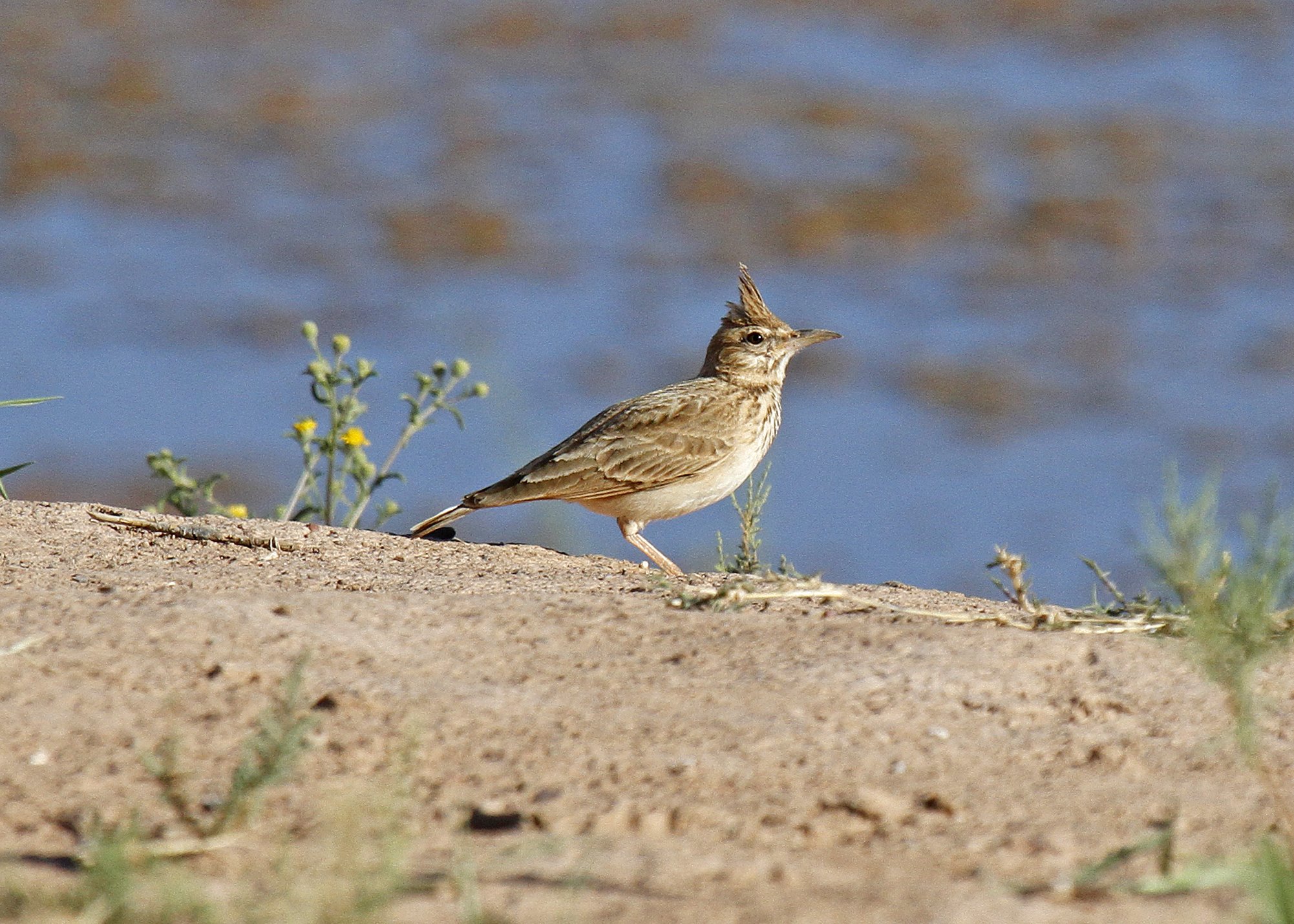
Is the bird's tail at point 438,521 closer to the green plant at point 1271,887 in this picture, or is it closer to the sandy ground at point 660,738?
the sandy ground at point 660,738

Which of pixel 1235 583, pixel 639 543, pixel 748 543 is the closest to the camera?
pixel 1235 583

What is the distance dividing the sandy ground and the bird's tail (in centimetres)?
153

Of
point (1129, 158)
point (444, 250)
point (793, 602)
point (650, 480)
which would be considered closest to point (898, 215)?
point (1129, 158)

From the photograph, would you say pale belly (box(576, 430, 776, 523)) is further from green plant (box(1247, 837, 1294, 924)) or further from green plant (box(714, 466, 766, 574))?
green plant (box(1247, 837, 1294, 924))

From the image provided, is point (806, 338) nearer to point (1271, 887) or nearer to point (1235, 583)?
point (1235, 583)

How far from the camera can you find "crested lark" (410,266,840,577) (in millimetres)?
6816

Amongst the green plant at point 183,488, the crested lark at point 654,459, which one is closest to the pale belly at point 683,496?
the crested lark at point 654,459

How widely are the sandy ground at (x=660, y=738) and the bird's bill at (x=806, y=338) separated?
3136 millimetres

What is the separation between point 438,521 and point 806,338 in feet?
6.74

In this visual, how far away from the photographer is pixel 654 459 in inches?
269

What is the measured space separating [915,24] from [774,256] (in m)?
6.72

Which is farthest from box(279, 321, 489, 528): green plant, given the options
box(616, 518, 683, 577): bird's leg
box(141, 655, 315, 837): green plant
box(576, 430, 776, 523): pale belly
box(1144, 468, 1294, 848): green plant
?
box(1144, 468, 1294, 848): green plant

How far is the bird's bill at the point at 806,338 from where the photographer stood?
7.57 meters

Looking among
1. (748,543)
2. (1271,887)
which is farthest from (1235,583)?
(748,543)
